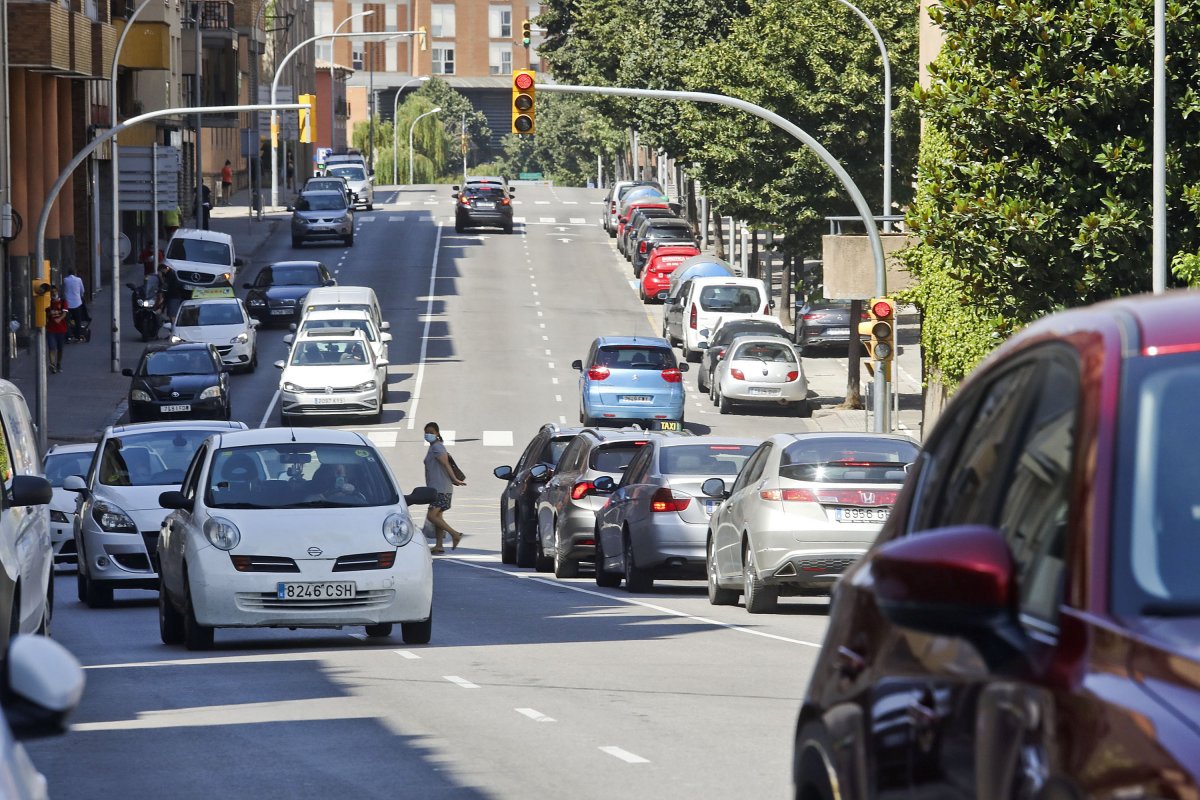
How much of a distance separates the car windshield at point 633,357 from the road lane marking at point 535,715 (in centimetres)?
3260

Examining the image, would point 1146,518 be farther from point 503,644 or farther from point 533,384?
point 533,384

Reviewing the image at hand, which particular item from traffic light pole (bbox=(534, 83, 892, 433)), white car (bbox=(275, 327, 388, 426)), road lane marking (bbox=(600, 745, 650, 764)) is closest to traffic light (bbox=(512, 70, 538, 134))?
traffic light pole (bbox=(534, 83, 892, 433))

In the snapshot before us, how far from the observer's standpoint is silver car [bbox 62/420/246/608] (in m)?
20.0

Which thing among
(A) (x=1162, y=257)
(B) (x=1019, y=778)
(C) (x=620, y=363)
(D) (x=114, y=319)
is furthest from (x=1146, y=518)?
(D) (x=114, y=319)

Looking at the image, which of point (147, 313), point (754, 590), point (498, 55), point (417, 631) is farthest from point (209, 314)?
point (498, 55)

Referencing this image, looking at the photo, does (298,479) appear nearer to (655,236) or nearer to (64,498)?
(64,498)

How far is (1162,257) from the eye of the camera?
25.2m

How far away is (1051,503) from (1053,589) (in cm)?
25

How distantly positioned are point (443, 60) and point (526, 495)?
160m

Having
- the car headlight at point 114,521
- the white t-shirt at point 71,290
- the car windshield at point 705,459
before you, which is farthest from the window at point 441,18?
the car headlight at point 114,521

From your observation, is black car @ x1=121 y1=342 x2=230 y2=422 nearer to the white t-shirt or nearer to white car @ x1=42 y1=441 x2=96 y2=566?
the white t-shirt

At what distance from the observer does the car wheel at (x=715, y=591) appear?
760 inches

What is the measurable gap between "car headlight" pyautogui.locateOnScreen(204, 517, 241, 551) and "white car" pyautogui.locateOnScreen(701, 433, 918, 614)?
451 cm

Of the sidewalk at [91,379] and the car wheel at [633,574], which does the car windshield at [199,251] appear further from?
the car wheel at [633,574]
